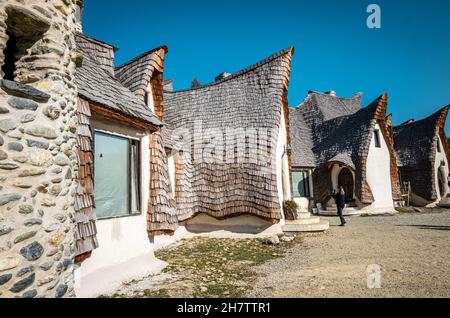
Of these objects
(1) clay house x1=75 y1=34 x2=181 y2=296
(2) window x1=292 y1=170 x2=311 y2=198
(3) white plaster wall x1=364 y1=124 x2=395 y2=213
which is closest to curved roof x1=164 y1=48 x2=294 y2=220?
(1) clay house x1=75 y1=34 x2=181 y2=296

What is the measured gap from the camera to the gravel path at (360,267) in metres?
4.64

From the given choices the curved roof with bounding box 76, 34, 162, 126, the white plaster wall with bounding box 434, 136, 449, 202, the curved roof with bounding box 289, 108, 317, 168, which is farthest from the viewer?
the white plaster wall with bounding box 434, 136, 449, 202

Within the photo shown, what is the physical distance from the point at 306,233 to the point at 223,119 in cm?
563

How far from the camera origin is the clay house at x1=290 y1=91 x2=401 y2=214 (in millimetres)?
17125

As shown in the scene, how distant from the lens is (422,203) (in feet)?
70.3

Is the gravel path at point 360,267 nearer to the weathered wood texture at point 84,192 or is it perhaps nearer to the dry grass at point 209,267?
the dry grass at point 209,267

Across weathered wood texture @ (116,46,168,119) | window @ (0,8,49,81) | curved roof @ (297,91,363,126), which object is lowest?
window @ (0,8,49,81)

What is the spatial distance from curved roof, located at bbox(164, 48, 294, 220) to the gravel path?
8.68 feet

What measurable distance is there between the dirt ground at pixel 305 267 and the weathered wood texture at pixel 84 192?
111cm

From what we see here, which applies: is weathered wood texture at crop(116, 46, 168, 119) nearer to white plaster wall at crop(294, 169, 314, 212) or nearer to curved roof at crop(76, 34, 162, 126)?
curved roof at crop(76, 34, 162, 126)

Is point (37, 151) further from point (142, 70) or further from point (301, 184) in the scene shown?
point (301, 184)

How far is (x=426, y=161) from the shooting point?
21.3m
